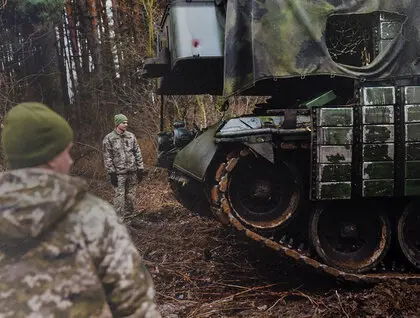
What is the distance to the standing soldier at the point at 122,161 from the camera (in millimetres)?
8328

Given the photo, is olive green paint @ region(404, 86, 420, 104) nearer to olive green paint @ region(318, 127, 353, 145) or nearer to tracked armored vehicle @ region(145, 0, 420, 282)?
tracked armored vehicle @ region(145, 0, 420, 282)

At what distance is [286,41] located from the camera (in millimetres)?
5625

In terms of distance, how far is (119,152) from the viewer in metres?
8.33

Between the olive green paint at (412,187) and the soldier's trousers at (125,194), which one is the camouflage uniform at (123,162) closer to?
the soldier's trousers at (125,194)

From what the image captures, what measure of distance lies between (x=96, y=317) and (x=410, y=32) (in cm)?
485

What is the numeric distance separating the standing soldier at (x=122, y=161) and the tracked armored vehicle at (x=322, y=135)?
2404 mm

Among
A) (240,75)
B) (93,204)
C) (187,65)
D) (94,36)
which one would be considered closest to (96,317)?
(93,204)

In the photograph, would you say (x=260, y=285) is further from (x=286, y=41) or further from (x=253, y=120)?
(x=286, y=41)

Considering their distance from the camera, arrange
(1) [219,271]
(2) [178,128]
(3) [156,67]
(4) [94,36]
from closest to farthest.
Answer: (1) [219,271], (3) [156,67], (2) [178,128], (4) [94,36]

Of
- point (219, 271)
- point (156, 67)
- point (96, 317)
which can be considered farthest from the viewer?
point (156, 67)

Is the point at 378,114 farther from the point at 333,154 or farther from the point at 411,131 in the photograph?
the point at 333,154

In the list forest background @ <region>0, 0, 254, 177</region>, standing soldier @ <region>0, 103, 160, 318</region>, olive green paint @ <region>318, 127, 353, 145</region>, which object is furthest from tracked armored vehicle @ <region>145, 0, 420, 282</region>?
forest background @ <region>0, 0, 254, 177</region>

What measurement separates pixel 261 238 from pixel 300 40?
197cm

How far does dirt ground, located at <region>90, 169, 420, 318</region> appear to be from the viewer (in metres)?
→ 4.85
